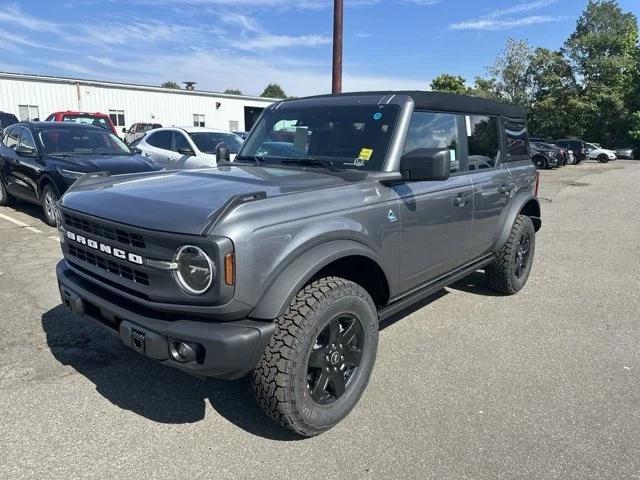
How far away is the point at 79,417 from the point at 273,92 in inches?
4379

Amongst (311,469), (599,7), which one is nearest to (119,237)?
(311,469)

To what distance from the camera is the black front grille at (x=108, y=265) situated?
8.20 feet

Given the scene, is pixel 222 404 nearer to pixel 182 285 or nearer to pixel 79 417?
pixel 79 417

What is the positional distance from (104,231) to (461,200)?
2576 mm

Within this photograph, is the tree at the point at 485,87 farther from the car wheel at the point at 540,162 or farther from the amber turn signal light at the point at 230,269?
the amber turn signal light at the point at 230,269

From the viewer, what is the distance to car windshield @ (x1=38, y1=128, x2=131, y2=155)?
7.84 metres

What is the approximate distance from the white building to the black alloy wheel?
1211 inches

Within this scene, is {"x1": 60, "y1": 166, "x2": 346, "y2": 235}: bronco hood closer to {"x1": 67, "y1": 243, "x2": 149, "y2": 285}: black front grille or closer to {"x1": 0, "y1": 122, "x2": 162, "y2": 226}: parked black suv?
{"x1": 67, "y1": 243, "x2": 149, "y2": 285}: black front grille

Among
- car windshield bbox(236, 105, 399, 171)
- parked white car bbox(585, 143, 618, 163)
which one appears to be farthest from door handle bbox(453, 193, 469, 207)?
parked white car bbox(585, 143, 618, 163)

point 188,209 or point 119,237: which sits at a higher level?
point 188,209

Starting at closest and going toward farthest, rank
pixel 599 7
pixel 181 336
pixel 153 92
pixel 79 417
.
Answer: pixel 181 336
pixel 79 417
pixel 153 92
pixel 599 7

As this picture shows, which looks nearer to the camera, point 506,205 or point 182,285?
point 182,285

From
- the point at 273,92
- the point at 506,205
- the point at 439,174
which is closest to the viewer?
the point at 439,174

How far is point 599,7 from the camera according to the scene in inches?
2314
